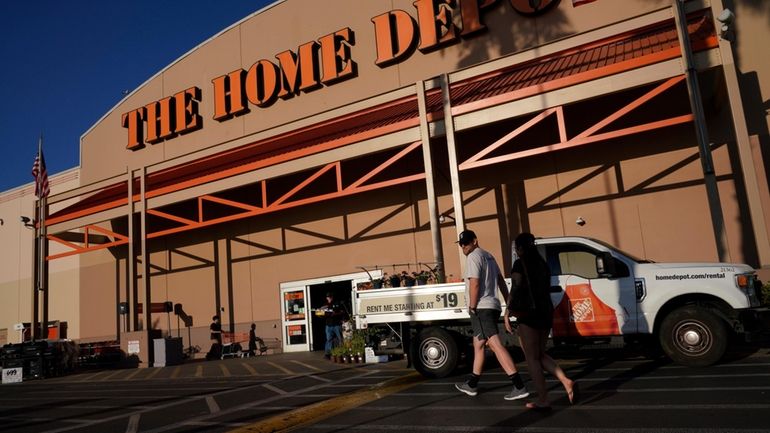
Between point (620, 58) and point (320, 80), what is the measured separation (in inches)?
364

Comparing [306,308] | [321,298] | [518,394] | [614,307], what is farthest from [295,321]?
[518,394]

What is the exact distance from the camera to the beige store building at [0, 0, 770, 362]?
12.9 meters

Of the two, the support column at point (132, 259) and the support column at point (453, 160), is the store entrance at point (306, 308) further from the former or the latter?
the support column at point (453, 160)

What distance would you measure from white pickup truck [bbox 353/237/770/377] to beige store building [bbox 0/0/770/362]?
3.16 meters

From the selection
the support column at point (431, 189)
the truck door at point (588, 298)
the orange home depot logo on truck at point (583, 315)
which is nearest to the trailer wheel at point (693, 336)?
the truck door at point (588, 298)

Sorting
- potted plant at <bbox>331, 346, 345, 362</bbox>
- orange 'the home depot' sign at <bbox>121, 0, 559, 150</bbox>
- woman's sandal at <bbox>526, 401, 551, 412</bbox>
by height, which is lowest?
woman's sandal at <bbox>526, 401, 551, 412</bbox>

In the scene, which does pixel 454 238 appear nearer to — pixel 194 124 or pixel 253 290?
pixel 253 290

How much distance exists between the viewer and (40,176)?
20.6m

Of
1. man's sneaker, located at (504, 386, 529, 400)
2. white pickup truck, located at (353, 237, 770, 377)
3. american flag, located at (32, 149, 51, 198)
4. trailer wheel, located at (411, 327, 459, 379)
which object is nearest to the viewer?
man's sneaker, located at (504, 386, 529, 400)

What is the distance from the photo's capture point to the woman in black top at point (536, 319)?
5.66 meters

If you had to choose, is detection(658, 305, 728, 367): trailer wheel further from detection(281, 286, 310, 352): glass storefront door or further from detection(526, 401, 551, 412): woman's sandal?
detection(281, 286, 310, 352): glass storefront door

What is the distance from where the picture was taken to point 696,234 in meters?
13.4

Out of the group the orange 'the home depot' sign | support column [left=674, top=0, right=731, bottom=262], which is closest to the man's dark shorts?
support column [left=674, top=0, right=731, bottom=262]

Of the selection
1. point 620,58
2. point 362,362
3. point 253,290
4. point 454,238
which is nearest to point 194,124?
point 253,290
